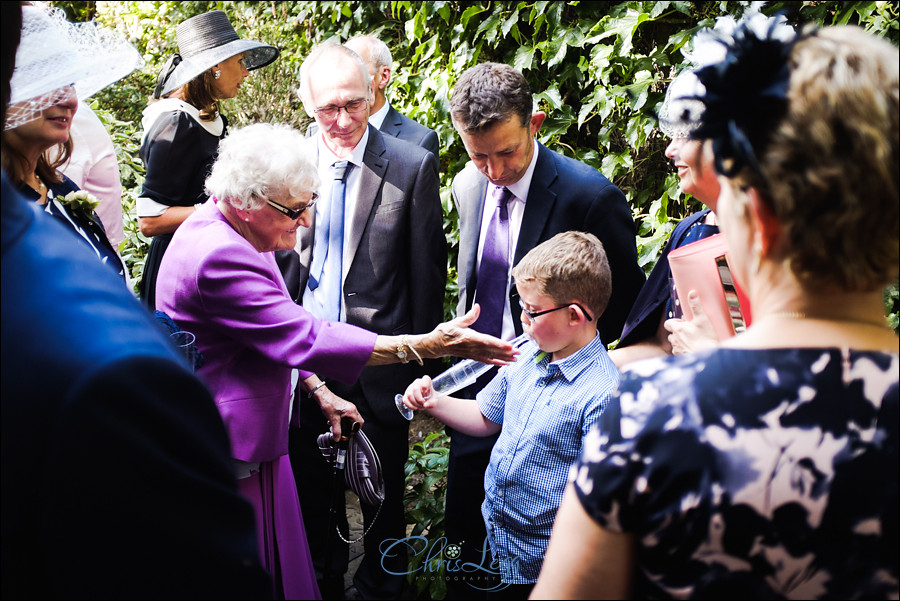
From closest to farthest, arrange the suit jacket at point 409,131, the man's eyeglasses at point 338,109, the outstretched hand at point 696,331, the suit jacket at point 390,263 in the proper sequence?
the outstretched hand at point 696,331, the suit jacket at point 390,263, the man's eyeglasses at point 338,109, the suit jacket at point 409,131

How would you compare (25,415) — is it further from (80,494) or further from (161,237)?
(161,237)

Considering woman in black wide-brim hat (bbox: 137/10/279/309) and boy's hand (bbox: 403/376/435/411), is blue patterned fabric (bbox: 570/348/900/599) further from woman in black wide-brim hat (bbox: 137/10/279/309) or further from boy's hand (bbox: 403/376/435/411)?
woman in black wide-brim hat (bbox: 137/10/279/309)

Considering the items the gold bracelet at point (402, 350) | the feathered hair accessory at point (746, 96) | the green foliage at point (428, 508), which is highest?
the feathered hair accessory at point (746, 96)

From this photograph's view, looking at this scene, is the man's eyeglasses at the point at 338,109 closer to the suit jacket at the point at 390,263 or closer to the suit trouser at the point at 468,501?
the suit jacket at the point at 390,263

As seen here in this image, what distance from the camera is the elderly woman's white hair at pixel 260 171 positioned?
2469 mm

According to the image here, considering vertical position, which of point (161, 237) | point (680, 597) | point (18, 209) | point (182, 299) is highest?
point (18, 209)

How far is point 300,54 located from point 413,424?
396cm

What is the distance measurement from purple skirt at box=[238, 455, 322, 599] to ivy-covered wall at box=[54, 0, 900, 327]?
2.43 meters

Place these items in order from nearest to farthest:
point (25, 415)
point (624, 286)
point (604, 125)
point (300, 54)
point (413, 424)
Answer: point (25, 415), point (624, 286), point (604, 125), point (413, 424), point (300, 54)

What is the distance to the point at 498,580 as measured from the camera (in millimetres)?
2750

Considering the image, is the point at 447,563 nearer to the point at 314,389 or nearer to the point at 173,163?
the point at 314,389

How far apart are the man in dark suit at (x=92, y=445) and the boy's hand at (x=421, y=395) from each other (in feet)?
5.50

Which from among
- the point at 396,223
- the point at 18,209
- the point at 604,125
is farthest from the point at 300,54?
the point at 18,209

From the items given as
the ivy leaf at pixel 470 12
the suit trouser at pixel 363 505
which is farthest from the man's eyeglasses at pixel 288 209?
the ivy leaf at pixel 470 12
